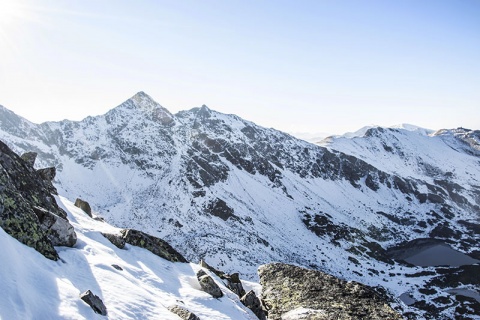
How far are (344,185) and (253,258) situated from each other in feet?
294

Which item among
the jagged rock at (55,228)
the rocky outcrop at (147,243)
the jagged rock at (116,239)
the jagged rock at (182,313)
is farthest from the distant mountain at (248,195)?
the jagged rock at (182,313)

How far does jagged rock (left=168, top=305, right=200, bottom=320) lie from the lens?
13.2 m

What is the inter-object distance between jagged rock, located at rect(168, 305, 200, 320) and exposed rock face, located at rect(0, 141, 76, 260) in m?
5.29

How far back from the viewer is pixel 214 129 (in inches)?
5965

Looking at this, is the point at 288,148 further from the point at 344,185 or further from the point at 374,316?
the point at 374,316

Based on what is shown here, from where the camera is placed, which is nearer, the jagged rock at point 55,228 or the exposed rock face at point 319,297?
the jagged rock at point 55,228

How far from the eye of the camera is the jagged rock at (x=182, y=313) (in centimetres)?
1324

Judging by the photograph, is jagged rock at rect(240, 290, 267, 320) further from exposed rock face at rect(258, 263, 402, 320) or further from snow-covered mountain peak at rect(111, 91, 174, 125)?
snow-covered mountain peak at rect(111, 91, 174, 125)

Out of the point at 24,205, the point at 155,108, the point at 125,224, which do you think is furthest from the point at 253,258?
the point at 155,108

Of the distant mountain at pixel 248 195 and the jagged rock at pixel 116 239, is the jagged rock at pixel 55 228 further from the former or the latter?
the distant mountain at pixel 248 195

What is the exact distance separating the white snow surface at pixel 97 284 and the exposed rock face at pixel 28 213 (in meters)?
0.63

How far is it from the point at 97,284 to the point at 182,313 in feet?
11.9

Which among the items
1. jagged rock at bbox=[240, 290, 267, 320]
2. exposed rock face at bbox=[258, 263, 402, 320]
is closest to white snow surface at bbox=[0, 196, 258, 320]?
jagged rock at bbox=[240, 290, 267, 320]

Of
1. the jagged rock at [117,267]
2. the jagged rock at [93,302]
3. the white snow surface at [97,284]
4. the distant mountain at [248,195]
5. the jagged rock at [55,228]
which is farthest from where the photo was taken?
the distant mountain at [248,195]
